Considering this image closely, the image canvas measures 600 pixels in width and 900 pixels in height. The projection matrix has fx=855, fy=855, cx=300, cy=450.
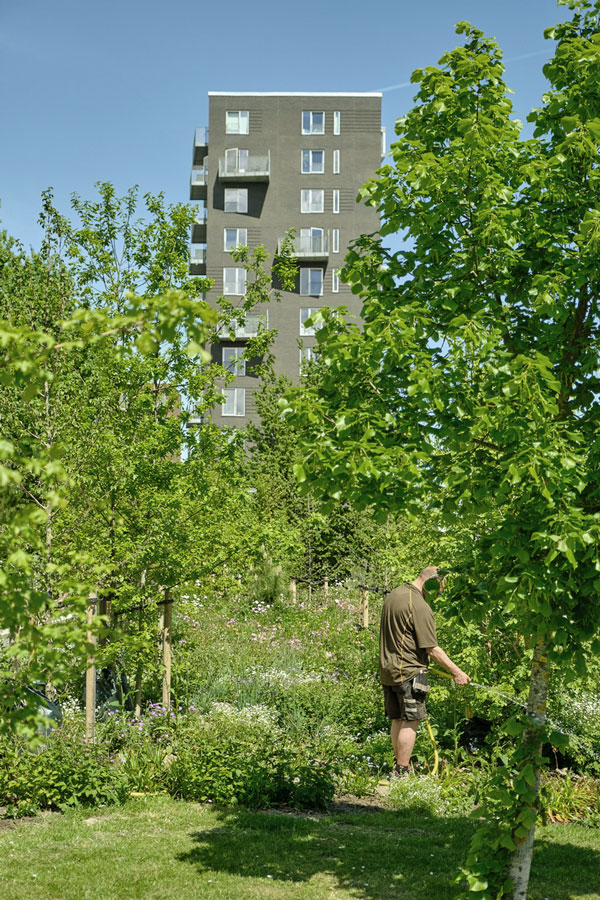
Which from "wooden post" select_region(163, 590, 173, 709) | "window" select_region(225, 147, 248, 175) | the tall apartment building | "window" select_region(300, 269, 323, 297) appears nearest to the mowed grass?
"wooden post" select_region(163, 590, 173, 709)

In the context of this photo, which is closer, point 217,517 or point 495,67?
point 495,67

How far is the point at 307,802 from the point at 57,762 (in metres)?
2.05

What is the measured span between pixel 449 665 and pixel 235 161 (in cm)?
3702

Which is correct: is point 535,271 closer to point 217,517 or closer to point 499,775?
point 499,775

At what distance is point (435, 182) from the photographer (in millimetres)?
4578

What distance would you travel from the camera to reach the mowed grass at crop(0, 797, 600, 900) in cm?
522

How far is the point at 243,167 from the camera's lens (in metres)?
40.9

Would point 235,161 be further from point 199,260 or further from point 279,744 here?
point 279,744

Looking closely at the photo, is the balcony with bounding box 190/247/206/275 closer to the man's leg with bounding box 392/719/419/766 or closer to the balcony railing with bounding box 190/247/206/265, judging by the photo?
the balcony railing with bounding box 190/247/206/265

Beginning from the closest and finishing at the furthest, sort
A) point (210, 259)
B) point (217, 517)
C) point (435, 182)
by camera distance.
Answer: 1. point (435, 182)
2. point (217, 517)
3. point (210, 259)

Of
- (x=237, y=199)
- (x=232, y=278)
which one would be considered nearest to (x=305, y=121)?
(x=237, y=199)

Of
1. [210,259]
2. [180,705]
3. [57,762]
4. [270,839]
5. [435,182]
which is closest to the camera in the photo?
[435,182]

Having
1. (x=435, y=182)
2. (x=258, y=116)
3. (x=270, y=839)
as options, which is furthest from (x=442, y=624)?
(x=258, y=116)

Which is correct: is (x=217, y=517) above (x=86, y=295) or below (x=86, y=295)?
below
